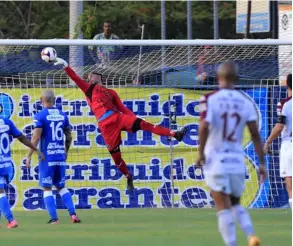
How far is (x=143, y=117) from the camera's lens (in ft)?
64.7

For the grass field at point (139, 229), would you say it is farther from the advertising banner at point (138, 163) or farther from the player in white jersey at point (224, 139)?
the player in white jersey at point (224, 139)

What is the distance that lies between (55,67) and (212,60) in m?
2.82

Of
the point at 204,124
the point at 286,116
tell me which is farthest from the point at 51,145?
the point at 204,124

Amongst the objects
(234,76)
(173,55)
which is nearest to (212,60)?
(173,55)

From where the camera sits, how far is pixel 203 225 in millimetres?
16234

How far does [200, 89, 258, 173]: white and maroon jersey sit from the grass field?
8.03 feet

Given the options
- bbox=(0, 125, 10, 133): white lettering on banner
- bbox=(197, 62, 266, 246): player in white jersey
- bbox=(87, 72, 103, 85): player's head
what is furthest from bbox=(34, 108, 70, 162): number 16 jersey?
bbox=(197, 62, 266, 246): player in white jersey

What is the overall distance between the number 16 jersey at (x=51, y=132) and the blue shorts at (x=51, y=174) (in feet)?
0.27

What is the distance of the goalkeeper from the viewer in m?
18.0

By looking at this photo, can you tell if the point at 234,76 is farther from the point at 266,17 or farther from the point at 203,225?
the point at 266,17

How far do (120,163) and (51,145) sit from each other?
1.96 meters

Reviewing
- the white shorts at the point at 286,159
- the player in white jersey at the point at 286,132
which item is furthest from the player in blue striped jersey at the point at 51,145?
the white shorts at the point at 286,159

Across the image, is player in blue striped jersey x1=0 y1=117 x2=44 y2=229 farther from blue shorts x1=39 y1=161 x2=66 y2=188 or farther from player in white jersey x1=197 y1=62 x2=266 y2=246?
player in white jersey x1=197 y1=62 x2=266 y2=246

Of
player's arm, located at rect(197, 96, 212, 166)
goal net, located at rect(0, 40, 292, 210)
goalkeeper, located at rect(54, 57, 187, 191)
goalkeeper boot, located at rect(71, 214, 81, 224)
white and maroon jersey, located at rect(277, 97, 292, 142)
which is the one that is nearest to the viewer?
player's arm, located at rect(197, 96, 212, 166)
